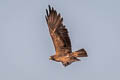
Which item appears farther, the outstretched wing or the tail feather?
the outstretched wing

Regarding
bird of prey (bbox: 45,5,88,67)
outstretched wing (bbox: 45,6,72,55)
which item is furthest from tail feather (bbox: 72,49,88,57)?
outstretched wing (bbox: 45,6,72,55)

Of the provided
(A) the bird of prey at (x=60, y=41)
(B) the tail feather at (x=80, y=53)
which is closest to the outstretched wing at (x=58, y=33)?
(A) the bird of prey at (x=60, y=41)

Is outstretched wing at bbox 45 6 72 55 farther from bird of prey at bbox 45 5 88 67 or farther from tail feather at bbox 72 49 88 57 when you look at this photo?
tail feather at bbox 72 49 88 57

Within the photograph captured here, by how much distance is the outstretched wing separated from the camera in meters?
10.8

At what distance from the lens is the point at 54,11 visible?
36.7 ft

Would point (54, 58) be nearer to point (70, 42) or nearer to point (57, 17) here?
point (70, 42)

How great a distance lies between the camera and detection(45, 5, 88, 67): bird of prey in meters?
10.1

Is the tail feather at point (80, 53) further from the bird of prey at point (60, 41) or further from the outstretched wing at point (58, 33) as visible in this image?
the outstretched wing at point (58, 33)

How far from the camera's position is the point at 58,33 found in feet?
37.2

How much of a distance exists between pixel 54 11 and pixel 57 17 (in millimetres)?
334

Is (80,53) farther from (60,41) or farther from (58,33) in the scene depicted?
(58,33)

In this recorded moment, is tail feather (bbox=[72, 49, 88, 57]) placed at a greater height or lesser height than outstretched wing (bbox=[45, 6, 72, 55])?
lesser

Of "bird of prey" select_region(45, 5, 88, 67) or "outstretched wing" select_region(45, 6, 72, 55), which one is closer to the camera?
"bird of prey" select_region(45, 5, 88, 67)

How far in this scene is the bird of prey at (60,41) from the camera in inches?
400
